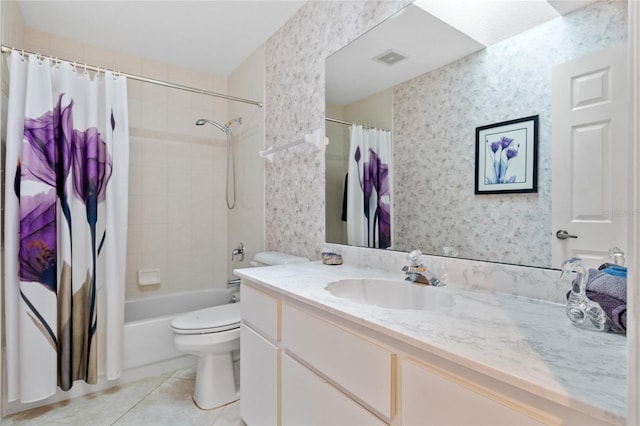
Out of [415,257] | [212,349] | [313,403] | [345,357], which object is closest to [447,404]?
[345,357]

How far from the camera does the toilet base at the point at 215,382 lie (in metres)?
1.78

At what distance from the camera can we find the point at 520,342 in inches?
25.9

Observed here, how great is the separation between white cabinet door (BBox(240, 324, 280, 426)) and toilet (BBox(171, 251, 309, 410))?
369 millimetres

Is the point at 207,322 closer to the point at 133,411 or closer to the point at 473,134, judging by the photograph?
the point at 133,411

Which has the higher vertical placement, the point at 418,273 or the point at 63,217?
the point at 63,217

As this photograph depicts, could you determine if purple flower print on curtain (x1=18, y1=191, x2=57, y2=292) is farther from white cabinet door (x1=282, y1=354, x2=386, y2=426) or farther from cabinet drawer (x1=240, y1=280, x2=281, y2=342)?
white cabinet door (x1=282, y1=354, x2=386, y2=426)

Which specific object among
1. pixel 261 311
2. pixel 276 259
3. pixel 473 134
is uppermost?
pixel 473 134

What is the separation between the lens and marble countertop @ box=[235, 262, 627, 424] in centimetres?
49

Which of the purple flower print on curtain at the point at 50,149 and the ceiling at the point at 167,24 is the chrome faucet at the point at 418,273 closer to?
the ceiling at the point at 167,24

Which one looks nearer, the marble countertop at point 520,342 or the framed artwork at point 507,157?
the marble countertop at point 520,342

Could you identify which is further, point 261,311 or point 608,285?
point 261,311

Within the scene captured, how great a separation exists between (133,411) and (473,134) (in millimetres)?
2207

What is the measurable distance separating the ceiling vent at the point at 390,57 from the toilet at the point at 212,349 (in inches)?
44.2

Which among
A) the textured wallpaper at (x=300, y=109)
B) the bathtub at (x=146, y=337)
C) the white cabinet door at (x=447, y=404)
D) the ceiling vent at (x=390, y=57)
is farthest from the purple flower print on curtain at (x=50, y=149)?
the white cabinet door at (x=447, y=404)
